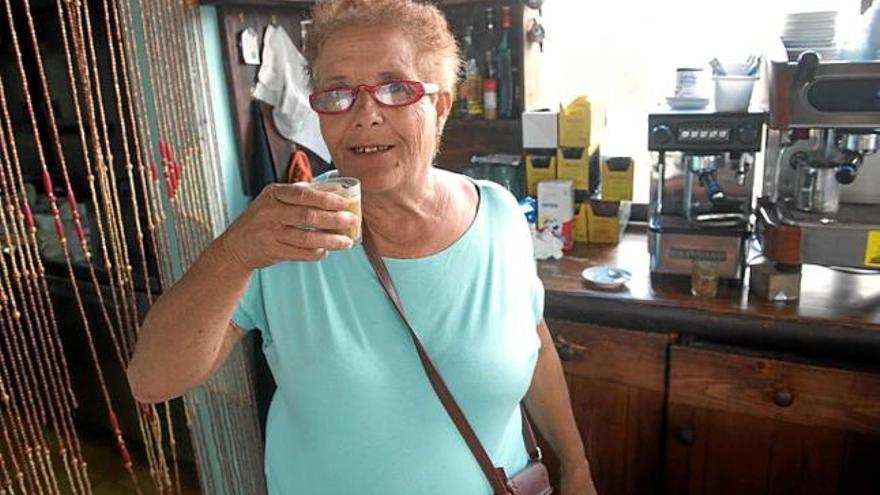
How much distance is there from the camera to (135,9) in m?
1.76

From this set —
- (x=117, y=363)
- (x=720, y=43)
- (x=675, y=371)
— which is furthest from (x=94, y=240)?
(x=720, y=43)

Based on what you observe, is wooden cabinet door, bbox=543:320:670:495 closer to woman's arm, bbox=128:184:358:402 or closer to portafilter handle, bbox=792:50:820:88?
portafilter handle, bbox=792:50:820:88

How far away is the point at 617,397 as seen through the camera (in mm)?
1822

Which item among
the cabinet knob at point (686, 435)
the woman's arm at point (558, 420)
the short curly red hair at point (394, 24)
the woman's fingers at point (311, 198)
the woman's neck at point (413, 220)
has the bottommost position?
the cabinet knob at point (686, 435)

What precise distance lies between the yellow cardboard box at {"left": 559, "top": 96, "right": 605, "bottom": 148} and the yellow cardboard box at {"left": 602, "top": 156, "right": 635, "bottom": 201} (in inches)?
3.9

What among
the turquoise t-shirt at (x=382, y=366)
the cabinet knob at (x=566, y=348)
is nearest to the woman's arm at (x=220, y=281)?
the turquoise t-shirt at (x=382, y=366)

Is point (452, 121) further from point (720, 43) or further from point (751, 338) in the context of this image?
point (751, 338)

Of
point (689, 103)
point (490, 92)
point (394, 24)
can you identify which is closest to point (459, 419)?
point (394, 24)

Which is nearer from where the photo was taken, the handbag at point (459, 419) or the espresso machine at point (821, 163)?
the handbag at point (459, 419)

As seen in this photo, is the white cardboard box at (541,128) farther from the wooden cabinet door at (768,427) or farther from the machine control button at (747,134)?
the wooden cabinet door at (768,427)

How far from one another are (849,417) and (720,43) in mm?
1276

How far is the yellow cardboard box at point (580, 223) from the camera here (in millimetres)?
2227

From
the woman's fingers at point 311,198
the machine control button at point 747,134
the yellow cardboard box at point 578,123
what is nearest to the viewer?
the woman's fingers at point 311,198

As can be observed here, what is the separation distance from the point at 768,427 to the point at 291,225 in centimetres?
135
